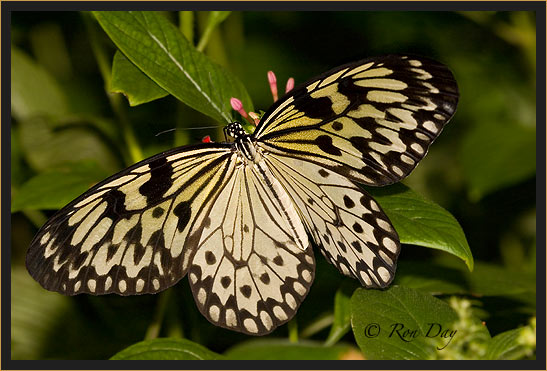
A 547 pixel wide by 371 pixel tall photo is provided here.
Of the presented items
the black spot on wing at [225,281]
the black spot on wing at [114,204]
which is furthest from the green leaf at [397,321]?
the black spot on wing at [114,204]

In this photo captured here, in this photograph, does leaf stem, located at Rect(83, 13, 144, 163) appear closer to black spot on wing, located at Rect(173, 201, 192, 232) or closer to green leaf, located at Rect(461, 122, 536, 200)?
black spot on wing, located at Rect(173, 201, 192, 232)

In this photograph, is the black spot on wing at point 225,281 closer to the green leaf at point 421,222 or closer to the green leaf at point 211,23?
the green leaf at point 421,222

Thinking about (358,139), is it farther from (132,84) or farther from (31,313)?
(31,313)

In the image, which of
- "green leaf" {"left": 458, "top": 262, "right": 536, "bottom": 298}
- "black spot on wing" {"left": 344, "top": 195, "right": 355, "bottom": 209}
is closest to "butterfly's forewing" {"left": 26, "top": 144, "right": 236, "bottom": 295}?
"black spot on wing" {"left": 344, "top": 195, "right": 355, "bottom": 209}

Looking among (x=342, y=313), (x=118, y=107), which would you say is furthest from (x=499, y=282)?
(x=118, y=107)

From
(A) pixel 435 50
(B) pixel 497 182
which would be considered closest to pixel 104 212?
(B) pixel 497 182
